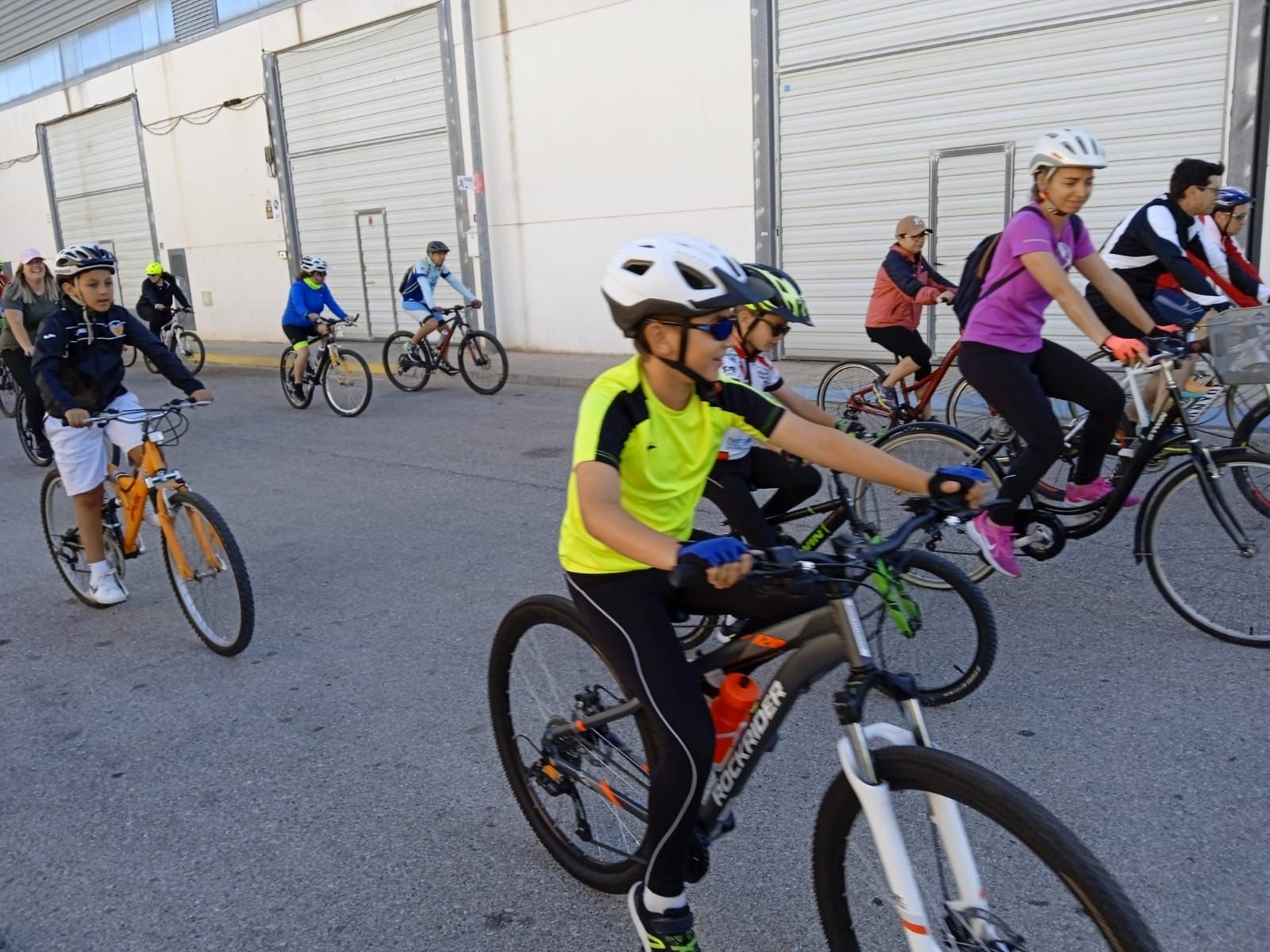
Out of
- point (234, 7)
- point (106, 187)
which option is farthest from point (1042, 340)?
point (106, 187)

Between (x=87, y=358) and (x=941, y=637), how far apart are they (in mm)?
4329

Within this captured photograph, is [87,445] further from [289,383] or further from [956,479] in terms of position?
[289,383]

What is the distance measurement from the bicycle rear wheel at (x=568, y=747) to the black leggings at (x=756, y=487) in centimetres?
138

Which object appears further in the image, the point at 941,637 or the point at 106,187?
the point at 106,187

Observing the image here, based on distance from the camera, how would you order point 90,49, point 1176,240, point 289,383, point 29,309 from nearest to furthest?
point 1176,240 → point 29,309 → point 289,383 → point 90,49

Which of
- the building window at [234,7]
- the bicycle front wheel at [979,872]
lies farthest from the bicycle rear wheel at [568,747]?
the building window at [234,7]

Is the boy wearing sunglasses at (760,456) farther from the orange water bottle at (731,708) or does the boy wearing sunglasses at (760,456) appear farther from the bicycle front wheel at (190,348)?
the bicycle front wheel at (190,348)

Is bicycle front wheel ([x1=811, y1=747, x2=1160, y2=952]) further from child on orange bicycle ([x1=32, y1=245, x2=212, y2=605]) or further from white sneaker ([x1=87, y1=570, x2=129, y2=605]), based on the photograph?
white sneaker ([x1=87, y1=570, x2=129, y2=605])

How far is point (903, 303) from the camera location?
344 inches

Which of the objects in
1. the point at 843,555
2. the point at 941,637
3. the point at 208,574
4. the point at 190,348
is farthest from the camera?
the point at 190,348

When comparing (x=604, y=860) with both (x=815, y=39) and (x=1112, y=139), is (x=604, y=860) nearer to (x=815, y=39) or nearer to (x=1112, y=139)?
(x=1112, y=139)

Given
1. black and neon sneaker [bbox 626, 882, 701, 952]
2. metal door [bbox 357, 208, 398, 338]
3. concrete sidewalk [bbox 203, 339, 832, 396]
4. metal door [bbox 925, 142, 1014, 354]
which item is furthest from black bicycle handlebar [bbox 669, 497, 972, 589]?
metal door [bbox 357, 208, 398, 338]

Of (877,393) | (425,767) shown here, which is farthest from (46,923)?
(877,393)

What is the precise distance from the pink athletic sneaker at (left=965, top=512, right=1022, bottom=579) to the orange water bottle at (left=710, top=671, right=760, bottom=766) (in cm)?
254
